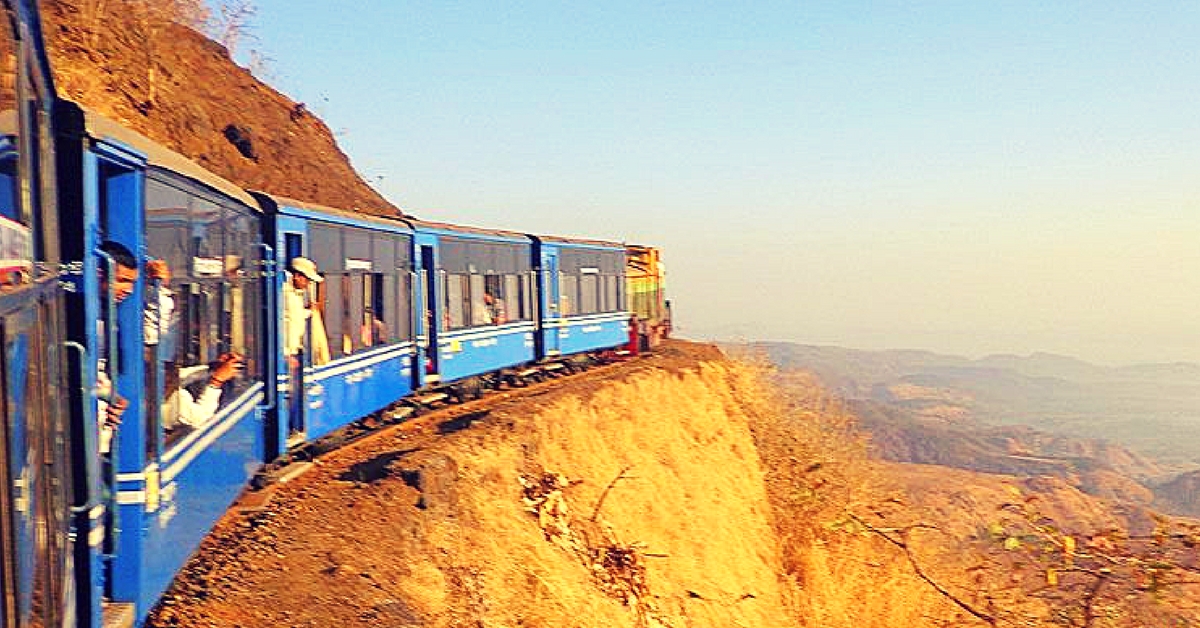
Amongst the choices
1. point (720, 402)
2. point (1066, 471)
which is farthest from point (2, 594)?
point (1066, 471)

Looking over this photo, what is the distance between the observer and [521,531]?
14.8 m

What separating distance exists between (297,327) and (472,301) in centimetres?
952

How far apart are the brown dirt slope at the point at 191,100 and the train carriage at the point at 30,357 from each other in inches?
847

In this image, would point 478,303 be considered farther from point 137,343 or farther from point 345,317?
point 137,343

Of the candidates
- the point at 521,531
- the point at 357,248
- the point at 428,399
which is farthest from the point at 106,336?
the point at 428,399

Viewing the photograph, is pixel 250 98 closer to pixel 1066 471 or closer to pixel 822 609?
pixel 822 609

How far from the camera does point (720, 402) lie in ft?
111

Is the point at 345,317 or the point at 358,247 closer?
the point at 345,317

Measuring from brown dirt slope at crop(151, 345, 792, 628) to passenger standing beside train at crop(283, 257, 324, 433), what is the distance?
89 cm

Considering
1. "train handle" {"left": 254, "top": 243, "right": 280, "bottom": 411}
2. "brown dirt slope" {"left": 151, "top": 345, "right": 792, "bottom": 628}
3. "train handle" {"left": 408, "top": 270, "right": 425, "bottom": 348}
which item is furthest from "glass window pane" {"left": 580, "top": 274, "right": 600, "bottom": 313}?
"train handle" {"left": 254, "top": 243, "right": 280, "bottom": 411}

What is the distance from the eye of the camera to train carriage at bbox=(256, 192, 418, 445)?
14.4 meters

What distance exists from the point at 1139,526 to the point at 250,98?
79843mm

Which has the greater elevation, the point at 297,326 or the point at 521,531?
the point at 297,326

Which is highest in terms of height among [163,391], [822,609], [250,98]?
[250,98]
